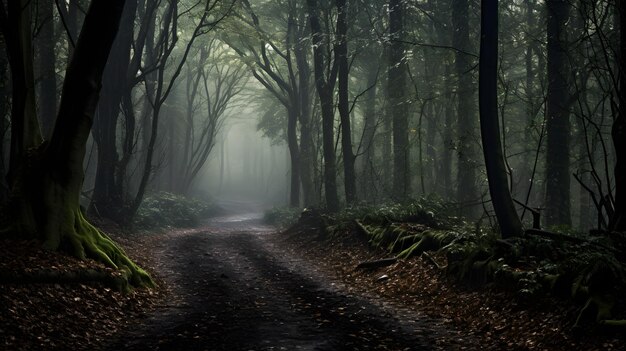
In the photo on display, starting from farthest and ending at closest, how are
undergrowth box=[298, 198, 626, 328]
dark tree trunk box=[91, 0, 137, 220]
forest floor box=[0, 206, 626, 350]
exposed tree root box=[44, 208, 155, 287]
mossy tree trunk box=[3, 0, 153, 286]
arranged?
dark tree trunk box=[91, 0, 137, 220] < exposed tree root box=[44, 208, 155, 287] < mossy tree trunk box=[3, 0, 153, 286] < forest floor box=[0, 206, 626, 350] < undergrowth box=[298, 198, 626, 328]

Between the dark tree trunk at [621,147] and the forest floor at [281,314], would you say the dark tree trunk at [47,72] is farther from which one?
the dark tree trunk at [621,147]

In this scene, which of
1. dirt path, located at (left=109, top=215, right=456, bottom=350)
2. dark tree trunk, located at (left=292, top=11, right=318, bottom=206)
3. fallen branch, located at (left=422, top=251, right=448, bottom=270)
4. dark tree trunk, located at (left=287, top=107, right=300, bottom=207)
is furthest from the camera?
dark tree trunk, located at (left=287, top=107, right=300, bottom=207)

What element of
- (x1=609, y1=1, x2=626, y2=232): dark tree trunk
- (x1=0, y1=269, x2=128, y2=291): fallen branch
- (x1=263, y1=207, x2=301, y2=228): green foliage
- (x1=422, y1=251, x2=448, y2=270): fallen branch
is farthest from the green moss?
(x1=263, y1=207, x2=301, y2=228): green foliage

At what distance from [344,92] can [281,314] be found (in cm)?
1398

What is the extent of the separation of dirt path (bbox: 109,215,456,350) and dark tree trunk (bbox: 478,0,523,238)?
312 centimetres

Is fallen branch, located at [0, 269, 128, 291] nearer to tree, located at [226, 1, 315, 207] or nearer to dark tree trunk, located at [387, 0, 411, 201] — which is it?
dark tree trunk, located at [387, 0, 411, 201]

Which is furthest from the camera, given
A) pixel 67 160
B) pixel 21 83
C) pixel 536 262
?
pixel 67 160

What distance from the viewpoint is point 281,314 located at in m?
8.88

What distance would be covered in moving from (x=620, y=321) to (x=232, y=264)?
10.2 meters

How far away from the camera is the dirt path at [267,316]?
7156 mm

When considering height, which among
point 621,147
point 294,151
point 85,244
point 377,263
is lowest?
point 377,263

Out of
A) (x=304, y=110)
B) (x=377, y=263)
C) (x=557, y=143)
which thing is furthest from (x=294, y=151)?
(x=377, y=263)

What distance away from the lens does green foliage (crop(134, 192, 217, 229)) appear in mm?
24641

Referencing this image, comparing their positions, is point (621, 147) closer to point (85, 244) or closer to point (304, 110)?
point (85, 244)
